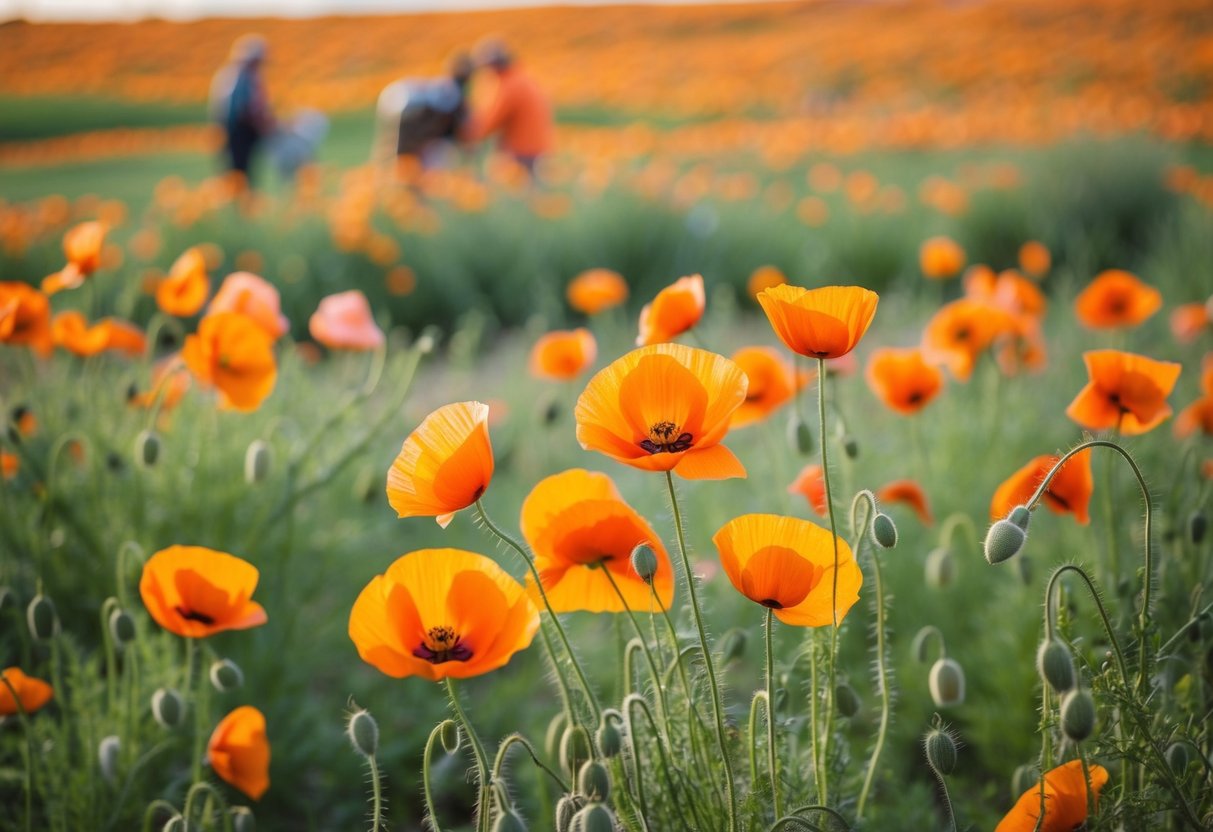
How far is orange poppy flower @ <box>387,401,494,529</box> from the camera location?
3.13 ft

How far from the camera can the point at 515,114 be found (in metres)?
7.61

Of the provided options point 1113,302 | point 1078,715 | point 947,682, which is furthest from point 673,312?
point 1113,302

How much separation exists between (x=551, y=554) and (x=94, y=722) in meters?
0.89

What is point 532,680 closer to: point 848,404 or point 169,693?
point 169,693

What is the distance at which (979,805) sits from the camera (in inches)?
64.8

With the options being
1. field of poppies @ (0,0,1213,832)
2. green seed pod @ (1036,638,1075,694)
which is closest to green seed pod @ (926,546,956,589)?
field of poppies @ (0,0,1213,832)

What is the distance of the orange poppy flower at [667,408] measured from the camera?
0.92 meters

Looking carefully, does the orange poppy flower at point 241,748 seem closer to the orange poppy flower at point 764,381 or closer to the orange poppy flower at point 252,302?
the orange poppy flower at point 252,302

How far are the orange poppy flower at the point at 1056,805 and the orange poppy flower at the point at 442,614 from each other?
1.76 ft

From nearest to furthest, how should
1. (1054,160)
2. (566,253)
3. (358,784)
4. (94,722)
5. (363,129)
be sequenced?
(94,722) < (358,784) < (566,253) < (1054,160) < (363,129)

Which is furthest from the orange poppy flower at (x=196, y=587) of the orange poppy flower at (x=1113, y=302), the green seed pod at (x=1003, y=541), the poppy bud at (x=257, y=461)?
the orange poppy flower at (x=1113, y=302)

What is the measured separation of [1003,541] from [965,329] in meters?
1.21

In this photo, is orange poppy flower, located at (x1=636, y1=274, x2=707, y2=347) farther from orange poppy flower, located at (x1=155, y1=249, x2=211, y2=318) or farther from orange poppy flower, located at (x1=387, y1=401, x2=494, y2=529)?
orange poppy flower, located at (x1=155, y1=249, x2=211, y2=318)

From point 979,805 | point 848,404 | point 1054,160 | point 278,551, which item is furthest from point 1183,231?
point 278,551
